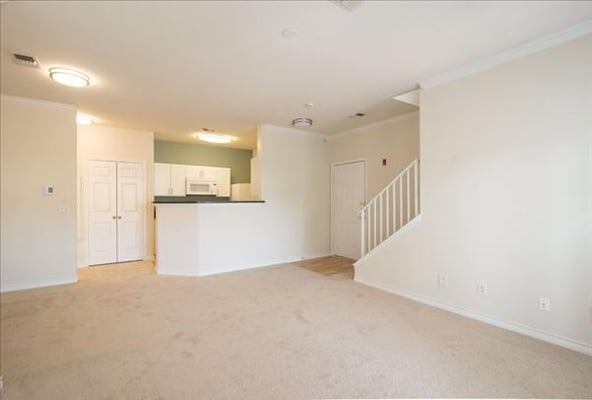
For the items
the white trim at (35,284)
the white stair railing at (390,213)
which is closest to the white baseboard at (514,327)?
the white stair railing at (390,213)

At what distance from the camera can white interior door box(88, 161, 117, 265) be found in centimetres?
539

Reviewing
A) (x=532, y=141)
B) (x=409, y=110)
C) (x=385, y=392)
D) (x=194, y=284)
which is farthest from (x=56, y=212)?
(x=532, y=141)

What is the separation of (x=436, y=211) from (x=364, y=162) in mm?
2420

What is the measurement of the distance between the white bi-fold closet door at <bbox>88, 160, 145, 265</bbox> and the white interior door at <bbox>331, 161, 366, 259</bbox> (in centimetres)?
413

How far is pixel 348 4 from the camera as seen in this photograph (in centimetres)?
200

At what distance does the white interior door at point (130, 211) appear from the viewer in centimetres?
566

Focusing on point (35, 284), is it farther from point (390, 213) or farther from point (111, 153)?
point (390, 213)

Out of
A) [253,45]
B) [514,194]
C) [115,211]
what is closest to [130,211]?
[115,211]

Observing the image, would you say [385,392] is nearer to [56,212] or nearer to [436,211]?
[436,211]

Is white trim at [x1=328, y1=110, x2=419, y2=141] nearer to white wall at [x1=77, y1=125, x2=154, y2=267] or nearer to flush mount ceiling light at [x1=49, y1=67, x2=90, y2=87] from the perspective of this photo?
white wall at [x1=77, y1=125, x2=154, y2=267]

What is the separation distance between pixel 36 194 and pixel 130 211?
1.77 meters

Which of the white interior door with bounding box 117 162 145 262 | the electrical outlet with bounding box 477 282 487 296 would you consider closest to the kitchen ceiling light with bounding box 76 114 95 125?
the white interior door with bounding box 117 162 145 262

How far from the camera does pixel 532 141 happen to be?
8.52ft

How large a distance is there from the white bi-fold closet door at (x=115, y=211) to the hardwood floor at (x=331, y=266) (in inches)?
136
